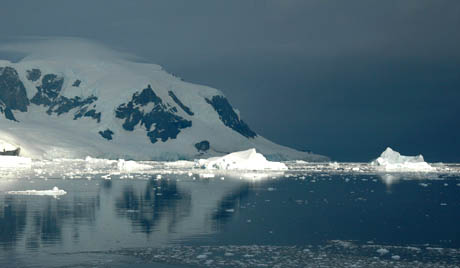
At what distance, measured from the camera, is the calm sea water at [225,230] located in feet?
71.1

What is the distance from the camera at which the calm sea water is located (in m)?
21.7

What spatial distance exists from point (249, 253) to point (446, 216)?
55.3 ft

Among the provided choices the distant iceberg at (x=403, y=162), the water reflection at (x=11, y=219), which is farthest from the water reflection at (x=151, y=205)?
the distant iceberg at (x=403, y=162)

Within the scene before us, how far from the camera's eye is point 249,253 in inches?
900

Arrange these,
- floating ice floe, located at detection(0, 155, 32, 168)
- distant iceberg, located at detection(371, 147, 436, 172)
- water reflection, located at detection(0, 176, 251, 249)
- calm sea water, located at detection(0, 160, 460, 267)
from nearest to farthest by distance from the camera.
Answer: calm sea water, located at detection(0, 160, 460, 267) < water reflection, located at detection(0, 176, 251, 249) < floating ice floe, located at detection(0, 155, 32, 168) < distant iceberg, located at detection(371, 147, 436, 172)

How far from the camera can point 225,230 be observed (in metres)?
28.4

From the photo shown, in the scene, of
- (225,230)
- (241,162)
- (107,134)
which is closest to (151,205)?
(225,230)

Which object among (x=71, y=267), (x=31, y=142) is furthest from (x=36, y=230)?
(x=31, y=142)

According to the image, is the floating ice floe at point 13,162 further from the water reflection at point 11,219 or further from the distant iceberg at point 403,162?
the water reflection at point 11,219

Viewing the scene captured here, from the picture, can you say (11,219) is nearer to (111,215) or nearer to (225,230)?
(111,215)

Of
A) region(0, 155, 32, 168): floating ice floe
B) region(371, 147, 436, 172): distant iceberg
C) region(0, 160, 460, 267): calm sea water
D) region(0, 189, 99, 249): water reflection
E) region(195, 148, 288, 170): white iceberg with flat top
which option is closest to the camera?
region(0, 160, 460, 267): calm sea water

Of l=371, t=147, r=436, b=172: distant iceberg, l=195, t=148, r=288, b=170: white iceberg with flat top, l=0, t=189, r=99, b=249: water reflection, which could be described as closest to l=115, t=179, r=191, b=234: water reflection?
l=0, t=189, r=99, b=249: water reflection

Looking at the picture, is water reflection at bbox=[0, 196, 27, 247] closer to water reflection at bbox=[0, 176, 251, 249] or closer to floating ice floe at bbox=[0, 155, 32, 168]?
water reflection at bbox=[0, 176, 251, 249]

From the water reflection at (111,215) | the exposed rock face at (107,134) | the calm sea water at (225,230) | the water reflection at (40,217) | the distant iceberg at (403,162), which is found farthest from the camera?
the exposed rock face at (107,134)
